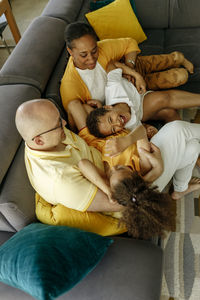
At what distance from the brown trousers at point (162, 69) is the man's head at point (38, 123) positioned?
3.73 feet

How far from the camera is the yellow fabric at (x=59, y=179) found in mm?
1154

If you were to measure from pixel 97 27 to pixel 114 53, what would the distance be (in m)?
0.50

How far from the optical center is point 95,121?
5.03 feet

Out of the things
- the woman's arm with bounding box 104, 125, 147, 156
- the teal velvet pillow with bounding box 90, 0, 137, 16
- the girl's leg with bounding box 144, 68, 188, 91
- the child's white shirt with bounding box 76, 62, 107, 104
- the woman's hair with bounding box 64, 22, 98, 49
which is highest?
the woman's hair with bounding box 64, 22, 98, 49

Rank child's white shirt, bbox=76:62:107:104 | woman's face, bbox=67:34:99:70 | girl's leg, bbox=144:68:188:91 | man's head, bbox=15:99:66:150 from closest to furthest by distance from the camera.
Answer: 1. man's head, bbox=15:99:66:150
2. woman's face, bbox=67:34:99:70
3. child's white shirt, bbox=76:62:107:104
4. girl's leg, bbox=144:68:188:91

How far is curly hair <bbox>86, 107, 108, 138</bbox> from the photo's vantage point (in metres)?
1.54

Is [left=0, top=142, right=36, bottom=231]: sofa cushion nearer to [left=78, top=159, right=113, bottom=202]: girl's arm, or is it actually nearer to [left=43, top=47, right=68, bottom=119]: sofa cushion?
[left=78, top=159, right=113, bottom=202]: girl's arm

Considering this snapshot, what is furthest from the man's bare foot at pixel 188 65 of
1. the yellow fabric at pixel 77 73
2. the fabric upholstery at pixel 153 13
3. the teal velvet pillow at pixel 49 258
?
the teal velvet pillow at pixel 49 258

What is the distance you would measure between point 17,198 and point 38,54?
1.05 m

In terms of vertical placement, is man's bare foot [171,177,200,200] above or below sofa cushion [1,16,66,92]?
below

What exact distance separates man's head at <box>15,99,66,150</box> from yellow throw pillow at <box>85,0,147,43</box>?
139 centimetres

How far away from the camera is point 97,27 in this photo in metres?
2.27

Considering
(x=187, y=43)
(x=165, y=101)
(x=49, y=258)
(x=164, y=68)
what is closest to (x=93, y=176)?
(x=49, y=258)

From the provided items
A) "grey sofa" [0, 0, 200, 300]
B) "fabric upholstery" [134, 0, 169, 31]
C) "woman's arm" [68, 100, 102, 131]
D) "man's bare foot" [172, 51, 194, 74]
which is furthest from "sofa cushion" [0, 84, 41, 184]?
"fabric upholstery" [134, 0, 169, 31]
